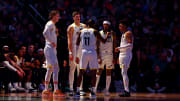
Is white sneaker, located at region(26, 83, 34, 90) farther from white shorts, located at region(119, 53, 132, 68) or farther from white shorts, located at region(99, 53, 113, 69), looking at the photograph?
white shorts, located at region(119, 53, 132, 68)

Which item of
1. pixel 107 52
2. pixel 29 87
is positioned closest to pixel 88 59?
pixel 107 52

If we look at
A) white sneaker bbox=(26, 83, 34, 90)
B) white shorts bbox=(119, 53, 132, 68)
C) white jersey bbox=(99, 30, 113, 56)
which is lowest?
white sneaker bbox=(26, 83, 34, 90)

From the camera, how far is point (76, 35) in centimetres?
1141

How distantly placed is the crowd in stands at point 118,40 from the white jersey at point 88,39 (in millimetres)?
3213

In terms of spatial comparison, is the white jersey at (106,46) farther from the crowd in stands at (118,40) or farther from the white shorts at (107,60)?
the crowd in stands at (118,40)

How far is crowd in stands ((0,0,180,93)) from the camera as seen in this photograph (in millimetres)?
14273

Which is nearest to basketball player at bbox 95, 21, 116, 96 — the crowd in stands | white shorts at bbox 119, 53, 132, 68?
A: white shorts at bbox 119, 53, 132, 68

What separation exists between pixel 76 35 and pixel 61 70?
3.25 m

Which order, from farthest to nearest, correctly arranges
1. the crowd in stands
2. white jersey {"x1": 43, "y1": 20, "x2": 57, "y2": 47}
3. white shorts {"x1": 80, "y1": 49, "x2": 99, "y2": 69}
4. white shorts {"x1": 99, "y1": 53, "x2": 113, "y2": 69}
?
the crowd in stands → white shorts {"x1": 99, "y1": 53, "x2": 113, "y2": 69} → white shorts {"x1": 80, "y1": 49, "x2": 99, "y2": 69} → white jersey {"x1": 43, "y1": 20, "x2": 57, "y2": 47}

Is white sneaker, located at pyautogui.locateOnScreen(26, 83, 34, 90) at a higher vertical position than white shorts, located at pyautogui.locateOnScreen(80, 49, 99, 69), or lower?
lower

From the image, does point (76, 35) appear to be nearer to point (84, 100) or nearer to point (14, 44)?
point (84, 100)

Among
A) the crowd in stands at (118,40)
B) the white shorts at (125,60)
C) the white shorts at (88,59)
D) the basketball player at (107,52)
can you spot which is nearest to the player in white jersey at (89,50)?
the white shorts at (88,59)

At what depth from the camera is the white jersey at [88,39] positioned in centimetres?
1083

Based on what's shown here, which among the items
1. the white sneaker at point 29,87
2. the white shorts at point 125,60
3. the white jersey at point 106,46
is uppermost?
the white jersey at point 106,46
